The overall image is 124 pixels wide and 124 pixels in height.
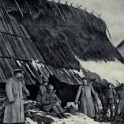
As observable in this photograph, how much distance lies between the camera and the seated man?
11.1 m

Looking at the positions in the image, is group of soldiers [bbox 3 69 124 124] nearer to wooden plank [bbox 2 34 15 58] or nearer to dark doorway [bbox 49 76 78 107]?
dark doorway [bbox 49 76 78 107]

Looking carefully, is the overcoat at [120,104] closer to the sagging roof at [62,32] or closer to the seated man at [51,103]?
the sagging roof at [62,32]

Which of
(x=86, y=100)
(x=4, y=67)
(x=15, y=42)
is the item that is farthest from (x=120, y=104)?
(x=4, y=67)

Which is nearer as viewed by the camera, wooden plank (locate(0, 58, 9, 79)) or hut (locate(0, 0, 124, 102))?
wooden plank (locate(0, 58, 9, 79))

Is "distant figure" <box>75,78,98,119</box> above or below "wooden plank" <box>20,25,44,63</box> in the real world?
below

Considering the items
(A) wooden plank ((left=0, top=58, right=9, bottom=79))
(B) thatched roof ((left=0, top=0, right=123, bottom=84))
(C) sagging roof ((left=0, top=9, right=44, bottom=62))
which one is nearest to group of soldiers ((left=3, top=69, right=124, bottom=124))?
(A) wooden plank ((left=0, top=58, right=9, bottom=79))

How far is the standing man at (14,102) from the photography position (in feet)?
31.1

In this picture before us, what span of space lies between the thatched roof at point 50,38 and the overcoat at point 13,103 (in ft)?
3.83

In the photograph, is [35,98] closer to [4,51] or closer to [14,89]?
[4,51]

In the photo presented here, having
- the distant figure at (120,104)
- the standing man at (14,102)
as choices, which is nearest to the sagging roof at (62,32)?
the distant figure at (120,104)

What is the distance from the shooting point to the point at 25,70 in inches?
468

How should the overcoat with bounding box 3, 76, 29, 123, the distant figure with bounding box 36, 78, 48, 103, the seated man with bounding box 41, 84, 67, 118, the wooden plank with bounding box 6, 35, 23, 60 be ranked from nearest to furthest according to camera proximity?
the overcoat with bounding box 3, 76, 29, 123 < the seated man with bounding box 41, 84, 67, 118 < the distant figure with bounding box 36, 78, 48, 103 < the wooden plank with bounding box 6, 35, 23, 60

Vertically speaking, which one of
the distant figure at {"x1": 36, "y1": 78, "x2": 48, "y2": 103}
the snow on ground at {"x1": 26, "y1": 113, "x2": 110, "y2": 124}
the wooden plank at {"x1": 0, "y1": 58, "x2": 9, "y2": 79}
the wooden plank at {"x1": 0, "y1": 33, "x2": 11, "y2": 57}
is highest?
the wooden plank at {"x1": 0, "y1": 33, "x2": 11, "y2": 57}

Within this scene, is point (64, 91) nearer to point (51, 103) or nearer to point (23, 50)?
point (23, 50)
